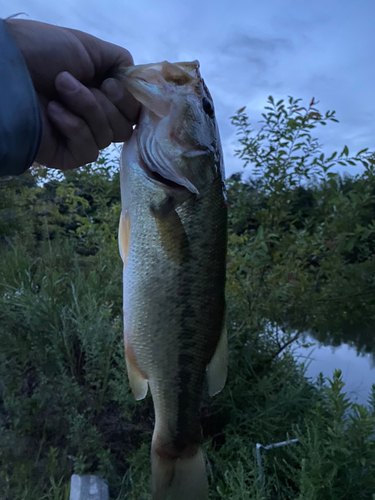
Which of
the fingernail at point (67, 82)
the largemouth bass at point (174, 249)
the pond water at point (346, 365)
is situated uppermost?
the fingernail at point (67, 82)

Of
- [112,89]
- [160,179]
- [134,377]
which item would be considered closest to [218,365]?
[134,377]

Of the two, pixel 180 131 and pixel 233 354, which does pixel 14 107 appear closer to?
pixel 180 131

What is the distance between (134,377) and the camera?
143cm

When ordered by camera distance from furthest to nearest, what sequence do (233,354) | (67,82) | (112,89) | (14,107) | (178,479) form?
1. (233,354)
2. (178,479)
3. (112,89)
4. (67,82)
5. (14,107)

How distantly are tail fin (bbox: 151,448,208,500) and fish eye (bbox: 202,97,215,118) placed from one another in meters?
1.30

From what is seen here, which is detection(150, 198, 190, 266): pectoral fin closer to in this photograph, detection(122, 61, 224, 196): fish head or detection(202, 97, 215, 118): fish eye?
detection(122, 61, 224, 196): fish head

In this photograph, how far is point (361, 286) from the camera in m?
2.83

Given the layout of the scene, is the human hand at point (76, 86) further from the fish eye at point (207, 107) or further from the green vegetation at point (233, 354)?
the green vegetation at point (233, 354)

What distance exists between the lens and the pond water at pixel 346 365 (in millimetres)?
2482

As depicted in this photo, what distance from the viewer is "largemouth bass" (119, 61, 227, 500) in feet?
4.43

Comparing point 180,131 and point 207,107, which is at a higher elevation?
point 207,107

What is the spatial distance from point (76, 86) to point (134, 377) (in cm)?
104

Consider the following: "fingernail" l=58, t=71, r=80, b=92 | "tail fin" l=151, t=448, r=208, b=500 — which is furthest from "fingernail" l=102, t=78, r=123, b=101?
"tail fin" l=151, t=448, r=208, b=500

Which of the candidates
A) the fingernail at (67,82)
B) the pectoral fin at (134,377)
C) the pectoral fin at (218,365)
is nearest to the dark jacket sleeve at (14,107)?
the fingernail at (67,82)
